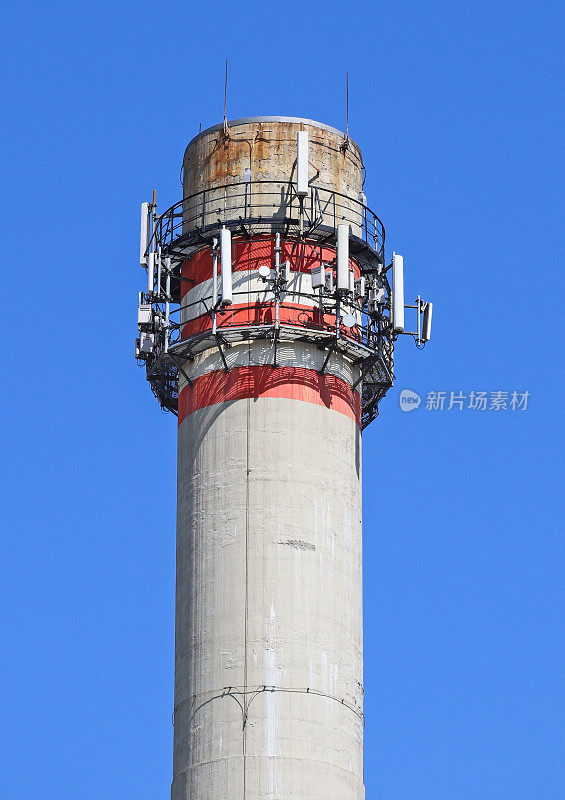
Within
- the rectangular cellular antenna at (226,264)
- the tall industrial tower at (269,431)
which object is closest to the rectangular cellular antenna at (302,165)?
the tall industrial tower at (269,431)

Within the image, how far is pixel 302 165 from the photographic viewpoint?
62062 millimetres

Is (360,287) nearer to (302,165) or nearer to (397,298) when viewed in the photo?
(397,298)

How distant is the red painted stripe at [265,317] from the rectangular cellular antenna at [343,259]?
1486mm

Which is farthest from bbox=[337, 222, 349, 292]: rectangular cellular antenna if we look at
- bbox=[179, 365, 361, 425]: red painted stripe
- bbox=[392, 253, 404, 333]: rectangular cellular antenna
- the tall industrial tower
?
bbox=[179, 365, 361, 425]: red painted stripe

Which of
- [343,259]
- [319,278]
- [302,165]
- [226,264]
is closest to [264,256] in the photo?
[319,278]

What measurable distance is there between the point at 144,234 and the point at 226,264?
186 inches

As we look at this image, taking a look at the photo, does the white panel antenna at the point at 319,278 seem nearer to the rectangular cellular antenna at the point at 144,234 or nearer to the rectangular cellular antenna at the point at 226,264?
the rectangular cellular antenna at the point at 226,264

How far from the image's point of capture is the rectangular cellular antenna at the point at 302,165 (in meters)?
61.9

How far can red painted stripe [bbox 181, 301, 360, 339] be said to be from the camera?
2442 inches

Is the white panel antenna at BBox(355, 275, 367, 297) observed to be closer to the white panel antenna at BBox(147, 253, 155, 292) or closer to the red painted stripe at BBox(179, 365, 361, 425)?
the red painted stripe at BBox(179, 365, 361, 425)

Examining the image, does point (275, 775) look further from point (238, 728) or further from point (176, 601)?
point (176, 601)

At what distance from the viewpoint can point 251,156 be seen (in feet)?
210

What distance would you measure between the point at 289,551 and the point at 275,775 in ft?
22.2

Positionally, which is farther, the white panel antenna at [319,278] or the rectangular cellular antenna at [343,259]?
the white panel antenna at [319,278]
